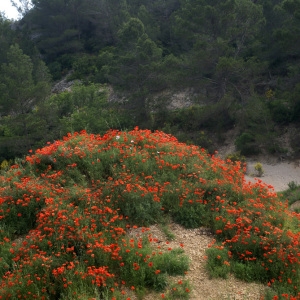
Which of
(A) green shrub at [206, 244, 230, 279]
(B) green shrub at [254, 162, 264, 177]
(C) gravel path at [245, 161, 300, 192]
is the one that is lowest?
(C) gravel path at [245, 161, 300, 192]

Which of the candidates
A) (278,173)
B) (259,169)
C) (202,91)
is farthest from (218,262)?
(202,91)

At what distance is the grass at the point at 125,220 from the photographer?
16.4 ft

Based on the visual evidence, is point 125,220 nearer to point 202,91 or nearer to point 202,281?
point 202,281

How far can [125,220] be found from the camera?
21.1 feet

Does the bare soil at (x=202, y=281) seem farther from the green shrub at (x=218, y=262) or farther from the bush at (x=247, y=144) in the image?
the bush at (x=247, y=144)

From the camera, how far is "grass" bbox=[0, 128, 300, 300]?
4996mm

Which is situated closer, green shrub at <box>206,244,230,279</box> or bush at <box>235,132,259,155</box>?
green shrub at <box>206,244,230,279</box>

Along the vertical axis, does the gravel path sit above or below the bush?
below

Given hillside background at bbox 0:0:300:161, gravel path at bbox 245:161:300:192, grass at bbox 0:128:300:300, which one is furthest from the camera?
hillside background at bbox 0:0:300:161

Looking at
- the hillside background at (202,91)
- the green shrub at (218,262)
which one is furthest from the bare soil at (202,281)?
the hillside background at (202,91)

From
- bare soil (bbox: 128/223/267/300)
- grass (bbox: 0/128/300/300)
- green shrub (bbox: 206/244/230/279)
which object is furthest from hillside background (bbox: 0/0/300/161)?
green shrub (bbox: 206/244/230/279)

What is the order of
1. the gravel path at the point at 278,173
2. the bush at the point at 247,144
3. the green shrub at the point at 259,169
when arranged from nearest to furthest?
the gravel path at the point at 278,173 < the green shrub at the point at 259,169 < the bush at the point at 247,144

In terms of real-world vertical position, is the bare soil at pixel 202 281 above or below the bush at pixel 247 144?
above

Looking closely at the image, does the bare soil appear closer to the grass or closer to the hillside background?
the grass
